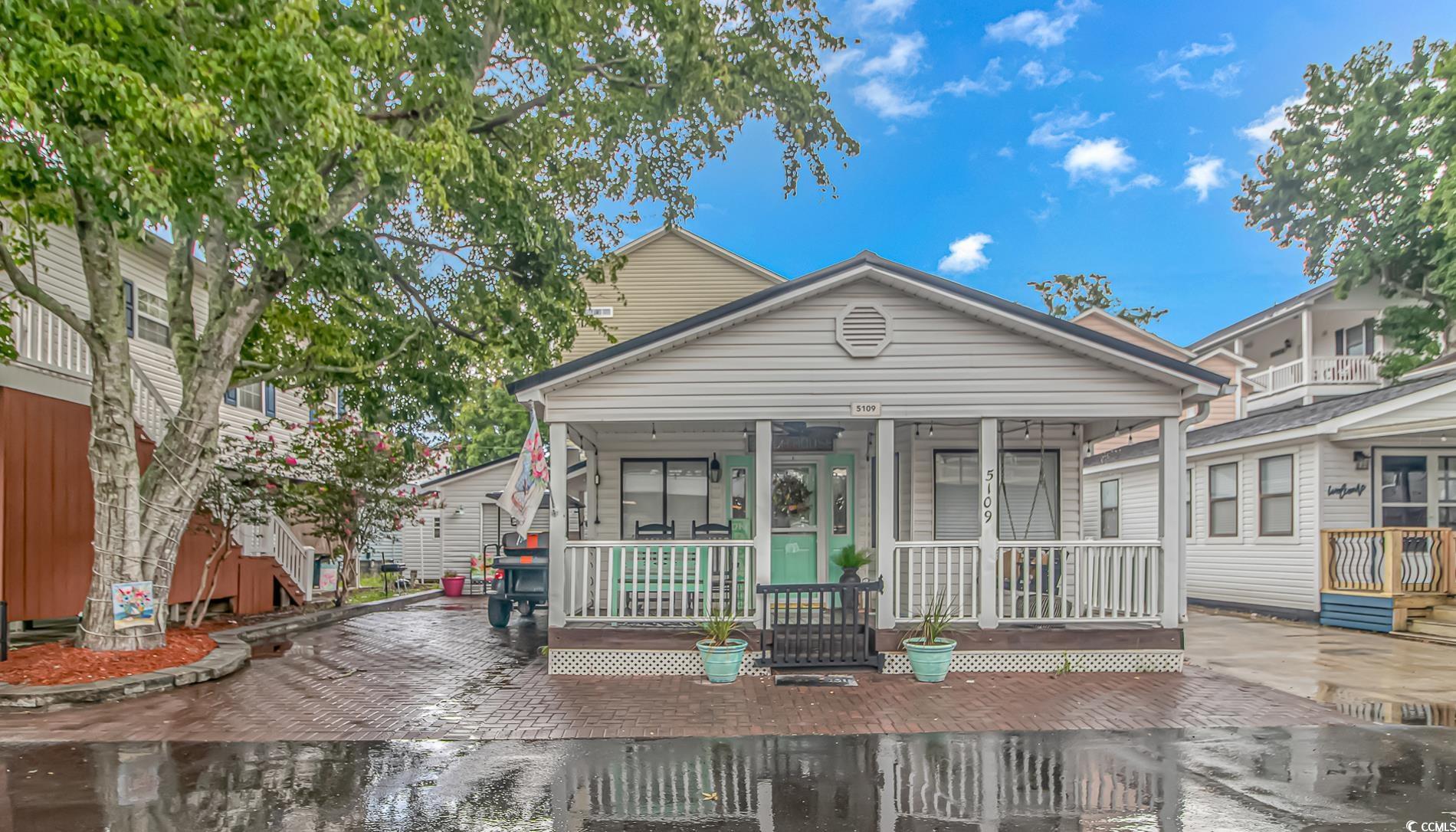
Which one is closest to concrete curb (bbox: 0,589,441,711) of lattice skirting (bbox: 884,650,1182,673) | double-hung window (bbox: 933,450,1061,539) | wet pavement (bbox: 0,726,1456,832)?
wet pavement (bbox: 0,726,1456,832)

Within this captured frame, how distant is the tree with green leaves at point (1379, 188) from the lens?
19.7 metres

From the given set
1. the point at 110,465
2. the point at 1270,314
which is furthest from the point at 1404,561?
the point at 110,465

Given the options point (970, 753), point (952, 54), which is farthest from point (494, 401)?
point (970, 753)

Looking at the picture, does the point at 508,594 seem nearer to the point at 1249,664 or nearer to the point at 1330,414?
the point at 1249,664

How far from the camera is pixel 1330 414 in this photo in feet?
42.6

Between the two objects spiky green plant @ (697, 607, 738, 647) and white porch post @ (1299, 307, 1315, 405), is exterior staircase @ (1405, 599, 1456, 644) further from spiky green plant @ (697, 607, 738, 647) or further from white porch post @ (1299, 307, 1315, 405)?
white porch post @ (1299, 307, 1315, 405)

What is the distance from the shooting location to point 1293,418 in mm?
14117

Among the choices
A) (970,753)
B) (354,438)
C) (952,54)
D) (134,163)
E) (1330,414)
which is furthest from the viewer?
(952,54)

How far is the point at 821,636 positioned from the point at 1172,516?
422 cm

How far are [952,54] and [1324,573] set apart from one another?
2806cm

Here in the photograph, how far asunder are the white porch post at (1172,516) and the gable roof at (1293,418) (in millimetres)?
5548

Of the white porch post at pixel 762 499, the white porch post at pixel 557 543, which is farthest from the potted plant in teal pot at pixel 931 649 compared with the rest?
the white porch post at pixel 557 543

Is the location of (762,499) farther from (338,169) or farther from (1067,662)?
(338,169)

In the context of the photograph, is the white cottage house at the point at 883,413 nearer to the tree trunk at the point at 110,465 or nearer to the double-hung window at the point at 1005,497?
the double-hung window at the point at 1005,497
